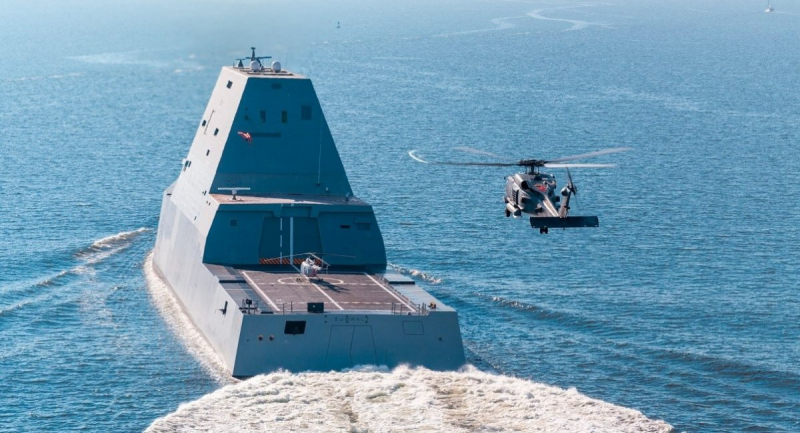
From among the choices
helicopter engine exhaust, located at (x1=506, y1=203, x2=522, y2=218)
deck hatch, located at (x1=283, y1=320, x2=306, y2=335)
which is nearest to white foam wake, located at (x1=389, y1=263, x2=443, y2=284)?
helicopter engine exhaust, located at (x1=506, y1=203, x2=522, y2=218)

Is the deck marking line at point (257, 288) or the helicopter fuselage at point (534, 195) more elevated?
the helicopter fuselage at point (534, 195)

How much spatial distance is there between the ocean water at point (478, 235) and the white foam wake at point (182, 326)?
159 mm

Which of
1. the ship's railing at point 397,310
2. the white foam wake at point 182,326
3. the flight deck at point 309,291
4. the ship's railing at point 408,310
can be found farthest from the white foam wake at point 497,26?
the ship's railing at point 397,310

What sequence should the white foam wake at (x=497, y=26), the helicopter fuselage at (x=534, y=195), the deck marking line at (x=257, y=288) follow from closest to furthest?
the helicopter fuselage at (x=534, y=195) < the deck marking line at (x=257, y=288) < the white foam wake at (x=497, y=26)

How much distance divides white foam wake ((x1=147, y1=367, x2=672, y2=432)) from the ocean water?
0.56ft

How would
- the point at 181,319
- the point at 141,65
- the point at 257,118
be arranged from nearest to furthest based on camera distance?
1. the point at 181,319
2. the point at 257,118
3. the point at 141,65

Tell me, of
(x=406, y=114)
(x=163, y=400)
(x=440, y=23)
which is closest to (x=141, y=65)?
(x=406, y=114)

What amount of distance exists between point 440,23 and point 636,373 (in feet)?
488

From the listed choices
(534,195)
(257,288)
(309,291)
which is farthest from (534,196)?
(257,288)

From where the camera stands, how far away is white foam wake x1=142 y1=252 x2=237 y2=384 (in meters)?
47.0

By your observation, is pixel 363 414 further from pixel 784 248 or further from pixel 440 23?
pixel 440 23

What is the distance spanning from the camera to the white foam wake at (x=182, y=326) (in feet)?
154

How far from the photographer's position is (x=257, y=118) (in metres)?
58.6

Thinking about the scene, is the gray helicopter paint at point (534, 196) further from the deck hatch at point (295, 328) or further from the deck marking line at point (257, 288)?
the deck marking line at point (257, 288)
